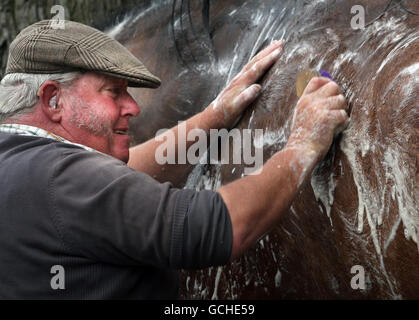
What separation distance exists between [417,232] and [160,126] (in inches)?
58.4

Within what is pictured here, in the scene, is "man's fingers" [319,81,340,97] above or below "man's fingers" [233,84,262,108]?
below

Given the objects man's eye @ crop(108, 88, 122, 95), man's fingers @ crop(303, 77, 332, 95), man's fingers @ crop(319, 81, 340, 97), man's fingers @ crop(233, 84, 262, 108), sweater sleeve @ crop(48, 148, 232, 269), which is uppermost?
man's fingers @ crop(233, 84, 262, 108)

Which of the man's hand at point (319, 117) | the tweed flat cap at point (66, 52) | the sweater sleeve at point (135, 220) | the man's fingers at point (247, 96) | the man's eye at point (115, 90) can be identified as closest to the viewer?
the sweater sleeve at point (135, 220)

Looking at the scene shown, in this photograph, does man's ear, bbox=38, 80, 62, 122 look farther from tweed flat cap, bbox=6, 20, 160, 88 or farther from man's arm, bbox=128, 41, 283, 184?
man's arm, bbox=128, 41, 283, 184

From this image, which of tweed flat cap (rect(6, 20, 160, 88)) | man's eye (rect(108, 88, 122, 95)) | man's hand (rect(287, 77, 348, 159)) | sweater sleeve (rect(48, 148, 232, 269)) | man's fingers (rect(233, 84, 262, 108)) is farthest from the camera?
man's fingers (rect(233, 84, 262, 108))

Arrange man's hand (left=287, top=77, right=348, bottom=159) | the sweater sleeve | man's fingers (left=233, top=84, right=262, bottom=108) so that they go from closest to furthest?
1. the sweater sleeve
2. man's hand (left=287, top=77, right=348, bottom=159)
3. man's fingers (left=233, top=84, right=262, bottom=108)

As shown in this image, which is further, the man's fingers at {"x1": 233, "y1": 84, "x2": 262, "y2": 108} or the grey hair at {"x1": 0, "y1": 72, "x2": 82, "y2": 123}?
the man's fingers at {"x1": 233, "y1": 84, "x2": 262, "y2": 108}

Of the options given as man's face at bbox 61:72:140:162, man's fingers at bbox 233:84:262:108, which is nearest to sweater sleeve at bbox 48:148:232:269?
man's face at bbox 61:72:140:162

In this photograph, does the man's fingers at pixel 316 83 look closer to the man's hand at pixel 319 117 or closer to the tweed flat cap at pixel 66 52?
the man's hand at pixel 319 117

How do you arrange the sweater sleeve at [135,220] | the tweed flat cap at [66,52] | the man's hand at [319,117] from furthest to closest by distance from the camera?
the tweed flat cap at [66,52] < the man's hand at [319,117] < the sweater sleeve at [135,220]

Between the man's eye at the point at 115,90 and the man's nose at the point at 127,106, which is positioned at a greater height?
the man's eye at the point at 115,90

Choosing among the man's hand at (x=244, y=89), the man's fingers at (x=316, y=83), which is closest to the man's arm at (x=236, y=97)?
the man's hand at (x=244, y=89)

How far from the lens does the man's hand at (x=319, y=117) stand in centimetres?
157

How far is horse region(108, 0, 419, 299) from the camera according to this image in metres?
1.44
